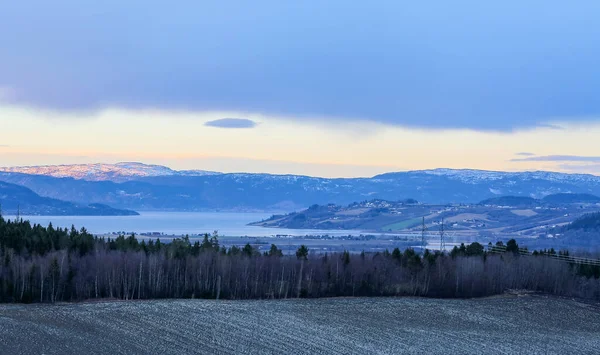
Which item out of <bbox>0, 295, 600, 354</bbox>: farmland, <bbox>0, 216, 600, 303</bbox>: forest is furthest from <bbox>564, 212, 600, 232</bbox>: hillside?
<bbox>0, 295, 600, 354</bbox>: farmland

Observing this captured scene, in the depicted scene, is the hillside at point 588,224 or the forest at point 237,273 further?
the hillside at point 588,224

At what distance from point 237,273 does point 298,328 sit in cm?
2214

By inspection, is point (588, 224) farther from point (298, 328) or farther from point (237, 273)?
point (298, 328)

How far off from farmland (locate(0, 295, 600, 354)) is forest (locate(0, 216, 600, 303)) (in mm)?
8454

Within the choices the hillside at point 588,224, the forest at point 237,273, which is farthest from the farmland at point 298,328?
the hillside at point 588,224

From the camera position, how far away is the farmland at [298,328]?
122ft

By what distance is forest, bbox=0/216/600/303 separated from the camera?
190ft

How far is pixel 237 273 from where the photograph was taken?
6488 centimetres

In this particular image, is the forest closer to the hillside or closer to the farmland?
the farmland

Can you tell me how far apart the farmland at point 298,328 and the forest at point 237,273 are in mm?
8454

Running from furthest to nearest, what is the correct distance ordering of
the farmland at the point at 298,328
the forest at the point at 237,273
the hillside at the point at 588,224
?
the hillside at the point at 588,224, the forest at the point at 237,273, the farmland at the point at 298,328

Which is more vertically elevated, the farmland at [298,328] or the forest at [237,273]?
the forest at [237,273]

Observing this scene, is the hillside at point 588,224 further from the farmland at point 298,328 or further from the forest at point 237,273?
the farmland at point 298,328

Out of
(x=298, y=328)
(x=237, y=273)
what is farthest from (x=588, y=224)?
(x=298, y=328)
